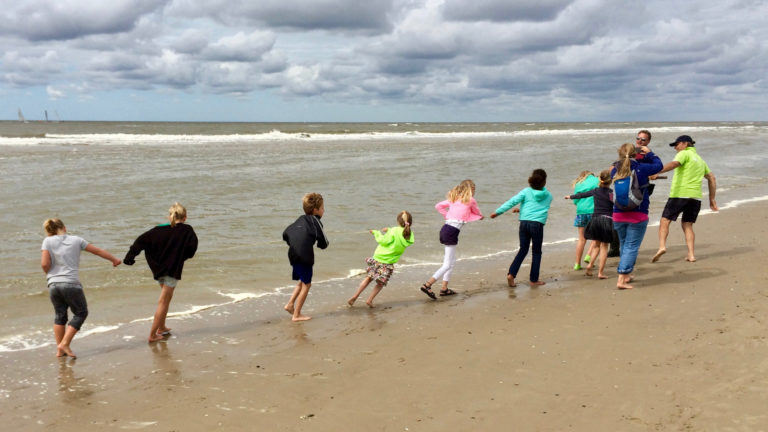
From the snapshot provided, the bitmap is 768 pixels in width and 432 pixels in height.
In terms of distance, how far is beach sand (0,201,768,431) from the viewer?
4.10 m

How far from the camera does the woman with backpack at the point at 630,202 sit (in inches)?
290

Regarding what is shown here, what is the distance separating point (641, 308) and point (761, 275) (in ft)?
7.16

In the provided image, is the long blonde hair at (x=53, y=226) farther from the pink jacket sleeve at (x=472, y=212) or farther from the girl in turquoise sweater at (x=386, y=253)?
the pink jacket sleeve at (x=472, y=212)

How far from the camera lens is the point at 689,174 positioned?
8.64 meters

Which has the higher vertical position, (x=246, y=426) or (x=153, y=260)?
(x=153, y=260)

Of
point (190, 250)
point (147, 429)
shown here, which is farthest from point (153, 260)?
point (147, 429)

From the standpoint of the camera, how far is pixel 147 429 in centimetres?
416

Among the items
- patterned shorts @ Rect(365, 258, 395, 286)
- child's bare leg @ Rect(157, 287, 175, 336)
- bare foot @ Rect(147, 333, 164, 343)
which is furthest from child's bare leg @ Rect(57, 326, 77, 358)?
patterned shorts @ Rect(365, 258, 395, 286)

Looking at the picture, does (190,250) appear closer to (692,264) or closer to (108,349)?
(108,349)

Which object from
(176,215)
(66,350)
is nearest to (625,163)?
(176,215)

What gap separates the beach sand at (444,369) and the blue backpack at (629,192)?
105 centimetres

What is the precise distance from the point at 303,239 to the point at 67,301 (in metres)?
2.52

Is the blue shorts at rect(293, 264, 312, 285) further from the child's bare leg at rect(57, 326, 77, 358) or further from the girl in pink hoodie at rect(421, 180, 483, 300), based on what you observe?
the child's bare leg at rect(57, 326, 77, 358)

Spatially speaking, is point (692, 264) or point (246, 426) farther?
point (692, 264)
